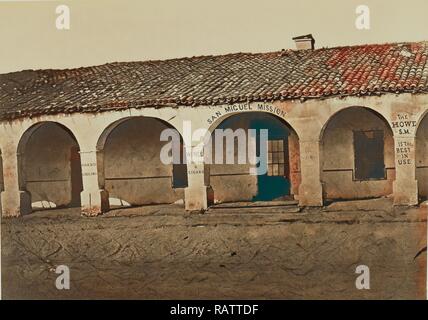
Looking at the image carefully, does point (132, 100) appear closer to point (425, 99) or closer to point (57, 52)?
point (57, 52)

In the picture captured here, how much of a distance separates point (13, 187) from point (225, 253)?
636cm

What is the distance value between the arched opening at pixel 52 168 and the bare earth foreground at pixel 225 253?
240cm

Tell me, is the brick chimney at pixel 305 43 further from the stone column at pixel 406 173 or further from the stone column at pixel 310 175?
the stone column at pixel 406 173

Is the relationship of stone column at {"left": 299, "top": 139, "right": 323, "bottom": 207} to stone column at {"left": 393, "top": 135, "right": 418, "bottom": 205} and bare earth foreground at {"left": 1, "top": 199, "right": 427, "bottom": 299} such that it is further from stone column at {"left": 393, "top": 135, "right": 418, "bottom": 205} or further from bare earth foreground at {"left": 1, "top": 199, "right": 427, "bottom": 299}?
stone column at {"left": 393, "top": 135, "right": 418, "bottom": 205}

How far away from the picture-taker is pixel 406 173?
14.8 metres

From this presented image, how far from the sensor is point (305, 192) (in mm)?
15508

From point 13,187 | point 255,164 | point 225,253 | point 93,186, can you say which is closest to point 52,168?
point 13,187

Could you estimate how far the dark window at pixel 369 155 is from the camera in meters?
17.3

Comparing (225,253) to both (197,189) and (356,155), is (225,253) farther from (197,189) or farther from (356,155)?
(356,155)

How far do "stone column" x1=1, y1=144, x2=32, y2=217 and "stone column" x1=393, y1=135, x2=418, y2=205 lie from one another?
9137mm

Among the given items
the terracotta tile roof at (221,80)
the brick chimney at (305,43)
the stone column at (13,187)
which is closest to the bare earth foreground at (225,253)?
the stone column at (13,187)

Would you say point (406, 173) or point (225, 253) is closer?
point (225, 253)

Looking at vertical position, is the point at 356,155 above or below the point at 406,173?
above

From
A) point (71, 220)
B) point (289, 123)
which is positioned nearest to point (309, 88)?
point (289, 123)
